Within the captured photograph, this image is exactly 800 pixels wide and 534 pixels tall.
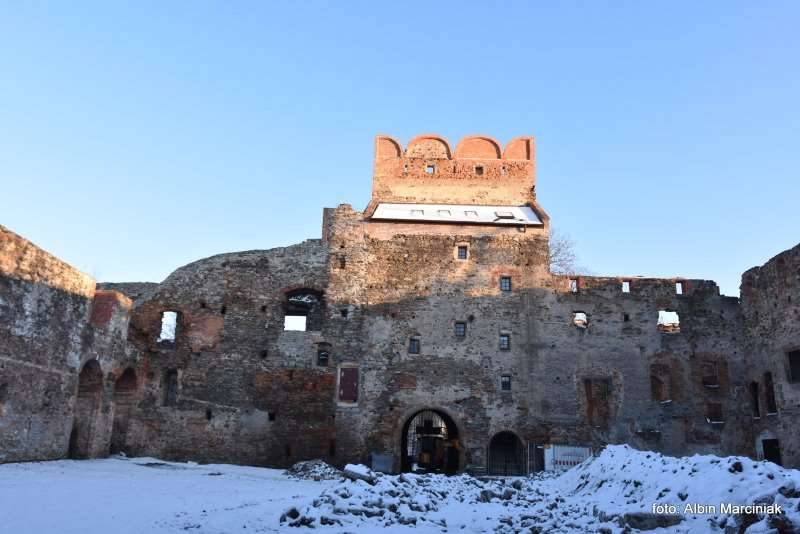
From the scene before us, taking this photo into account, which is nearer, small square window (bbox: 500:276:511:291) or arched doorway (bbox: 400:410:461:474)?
arched doorway (bbox: 400:410:461:474)

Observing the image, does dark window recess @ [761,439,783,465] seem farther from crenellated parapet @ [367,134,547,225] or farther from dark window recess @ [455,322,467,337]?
crenellated parapet @ [367,134,547,225]

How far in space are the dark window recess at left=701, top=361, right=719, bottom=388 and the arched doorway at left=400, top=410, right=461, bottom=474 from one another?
9643mm

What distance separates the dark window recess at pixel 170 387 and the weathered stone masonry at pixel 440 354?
0.05 metres

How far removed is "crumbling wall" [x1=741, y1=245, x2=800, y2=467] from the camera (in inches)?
836

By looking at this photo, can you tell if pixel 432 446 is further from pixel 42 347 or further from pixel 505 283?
pixel 42 347

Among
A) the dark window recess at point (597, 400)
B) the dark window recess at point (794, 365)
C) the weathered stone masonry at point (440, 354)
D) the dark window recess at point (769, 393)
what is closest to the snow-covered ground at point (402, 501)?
the weathered stone masonry at point (440, 354)

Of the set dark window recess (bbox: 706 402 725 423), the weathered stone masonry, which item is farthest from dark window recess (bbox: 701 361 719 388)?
dark window recess (bbox: 706 402 725 423)

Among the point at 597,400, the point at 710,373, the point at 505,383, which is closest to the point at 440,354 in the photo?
the point at 505,383

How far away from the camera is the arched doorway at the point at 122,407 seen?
70.7 ft

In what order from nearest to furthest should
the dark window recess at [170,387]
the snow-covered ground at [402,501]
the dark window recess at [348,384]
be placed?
the snow-covered ground at [402,501] → the dark window recess at [170,387] → the dark window recess at [348,384]

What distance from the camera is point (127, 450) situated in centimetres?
2169

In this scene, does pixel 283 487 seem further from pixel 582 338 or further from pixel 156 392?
pixel 582 338

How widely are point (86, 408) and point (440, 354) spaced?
12.0 meters

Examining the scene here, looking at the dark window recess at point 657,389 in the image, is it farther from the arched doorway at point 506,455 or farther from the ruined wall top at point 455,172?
the ruined wall top at point 455,172
